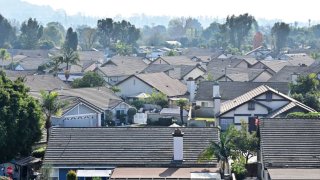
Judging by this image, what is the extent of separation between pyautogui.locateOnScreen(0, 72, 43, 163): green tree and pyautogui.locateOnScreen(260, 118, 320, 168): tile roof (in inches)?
496

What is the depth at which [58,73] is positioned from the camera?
75.8 meters

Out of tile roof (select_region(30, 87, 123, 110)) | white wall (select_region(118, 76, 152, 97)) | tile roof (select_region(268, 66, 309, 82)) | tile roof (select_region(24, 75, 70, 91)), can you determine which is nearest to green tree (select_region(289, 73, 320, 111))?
tile roof (select_region(30, 87, 123, 110))

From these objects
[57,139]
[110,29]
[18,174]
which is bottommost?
[18,174]

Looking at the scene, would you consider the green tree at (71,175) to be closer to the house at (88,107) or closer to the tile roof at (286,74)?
the house at (88,107)

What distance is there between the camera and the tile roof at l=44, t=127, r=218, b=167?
93.1 feet

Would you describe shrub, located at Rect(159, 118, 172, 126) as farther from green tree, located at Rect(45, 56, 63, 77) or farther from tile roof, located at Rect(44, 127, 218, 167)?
green tree, located at Rect(45, 56, 63, 77)

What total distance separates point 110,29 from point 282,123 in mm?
105578

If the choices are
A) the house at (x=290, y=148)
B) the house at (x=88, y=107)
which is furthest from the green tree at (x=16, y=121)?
the house at (x=290, y=148)

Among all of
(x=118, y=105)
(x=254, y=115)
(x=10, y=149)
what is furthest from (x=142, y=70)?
(x=10, y=149)

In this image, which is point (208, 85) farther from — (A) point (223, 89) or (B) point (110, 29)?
(B) point (110, 29)

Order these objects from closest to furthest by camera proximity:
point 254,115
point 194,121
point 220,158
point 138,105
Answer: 1. point 220,158
2. point 254,115
3. point 194,121
4. point 138,105

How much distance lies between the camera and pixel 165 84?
6444 cm

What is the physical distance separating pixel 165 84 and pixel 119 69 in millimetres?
17378

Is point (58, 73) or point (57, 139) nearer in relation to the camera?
point (57, 139)
